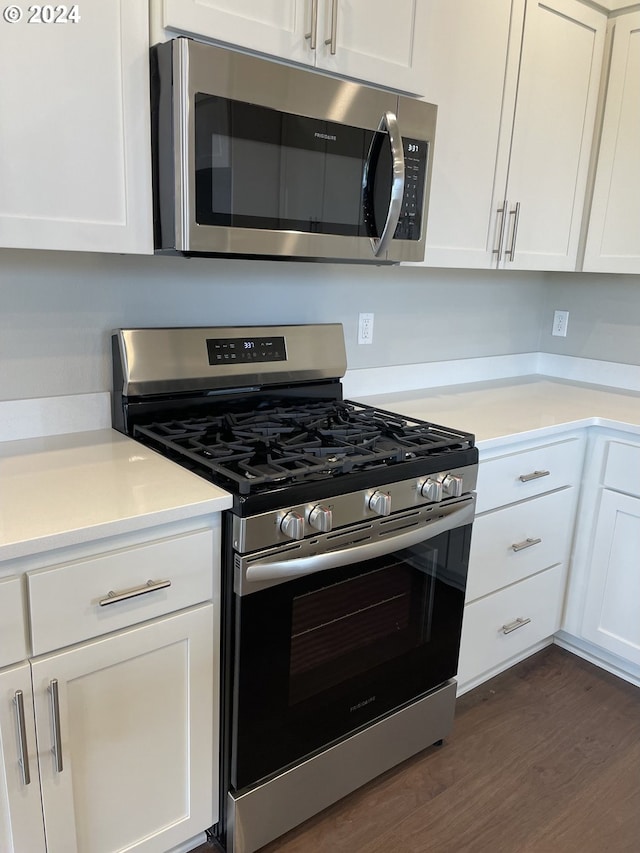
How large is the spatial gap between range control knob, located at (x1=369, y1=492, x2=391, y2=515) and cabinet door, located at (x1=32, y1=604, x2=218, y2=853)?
16.7 inches

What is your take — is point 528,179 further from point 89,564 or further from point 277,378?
point 89,564

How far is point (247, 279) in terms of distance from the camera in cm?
196

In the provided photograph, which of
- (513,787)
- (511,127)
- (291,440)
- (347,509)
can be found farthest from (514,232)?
(513,787)

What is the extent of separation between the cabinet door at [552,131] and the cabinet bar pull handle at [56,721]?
6.02 feet

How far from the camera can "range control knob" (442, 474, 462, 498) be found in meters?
1.66

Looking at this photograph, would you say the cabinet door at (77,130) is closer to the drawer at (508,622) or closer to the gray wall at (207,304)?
the gray wall at (207,304)

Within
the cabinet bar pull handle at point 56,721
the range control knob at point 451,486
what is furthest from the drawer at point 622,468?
the cabinet bar pull handle at point 56,721

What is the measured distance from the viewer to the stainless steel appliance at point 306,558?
1392 mm

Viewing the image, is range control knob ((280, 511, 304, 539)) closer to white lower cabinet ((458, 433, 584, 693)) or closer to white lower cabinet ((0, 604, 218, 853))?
white lower cabinet ((0, 604, 218, 853))

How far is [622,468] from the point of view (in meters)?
2.17

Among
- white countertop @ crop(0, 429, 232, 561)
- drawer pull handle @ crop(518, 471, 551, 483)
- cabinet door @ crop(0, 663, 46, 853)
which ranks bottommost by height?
cabinet door @ crop(0, 663, 46, 853)

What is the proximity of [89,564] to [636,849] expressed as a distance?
1500 millimetres

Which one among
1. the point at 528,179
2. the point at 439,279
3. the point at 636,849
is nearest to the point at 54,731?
the point at 636,849

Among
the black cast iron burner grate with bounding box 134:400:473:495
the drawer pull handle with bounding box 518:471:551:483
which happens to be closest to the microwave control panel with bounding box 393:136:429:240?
the black cast iron burner grate with bounding box 134:400:473:495
